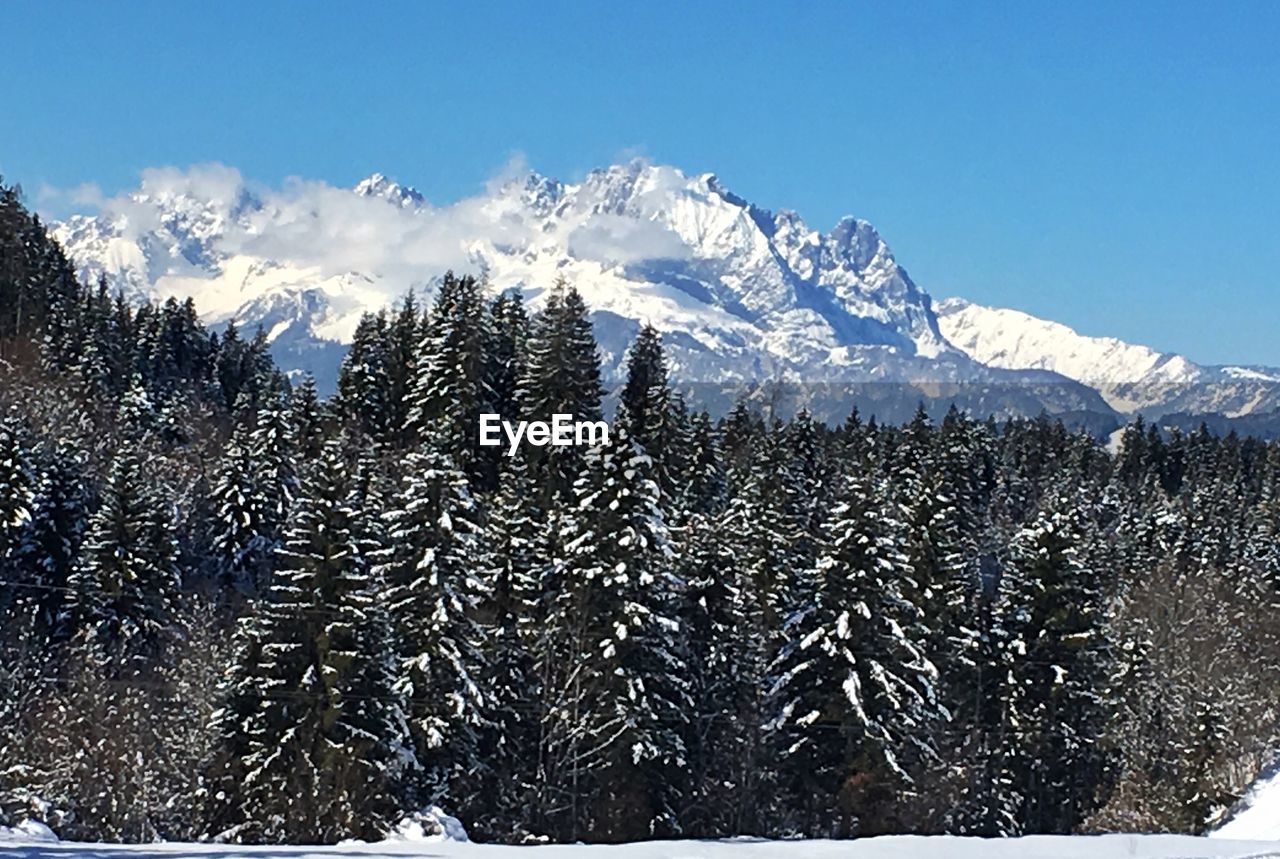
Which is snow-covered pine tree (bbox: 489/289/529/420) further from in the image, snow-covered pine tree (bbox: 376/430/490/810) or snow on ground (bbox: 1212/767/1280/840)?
snow on ground (bbox: 1212/767/1280/840)

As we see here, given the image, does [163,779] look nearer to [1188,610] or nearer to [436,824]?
[436,824]

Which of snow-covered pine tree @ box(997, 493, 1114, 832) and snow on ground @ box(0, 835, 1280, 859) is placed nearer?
snow on ground @ box(0, 835, 1280, 859)

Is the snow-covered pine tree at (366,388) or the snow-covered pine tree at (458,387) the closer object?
the snow-covered pine tree at (458,387)

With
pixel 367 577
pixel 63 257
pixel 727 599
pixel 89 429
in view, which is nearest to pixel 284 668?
pixel 367 577

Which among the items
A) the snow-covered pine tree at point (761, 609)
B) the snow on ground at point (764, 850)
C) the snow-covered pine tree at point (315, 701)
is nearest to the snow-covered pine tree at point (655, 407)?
the snow-covered pine tree at point (761, 609)

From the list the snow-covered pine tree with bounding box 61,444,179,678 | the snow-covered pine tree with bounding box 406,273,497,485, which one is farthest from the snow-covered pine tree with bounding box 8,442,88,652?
the snow-covered pine tree with bounding box 406,273,497,485

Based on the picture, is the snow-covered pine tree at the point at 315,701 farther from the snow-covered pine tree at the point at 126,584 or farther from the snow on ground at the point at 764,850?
the snow on ground at the point at 764,850
